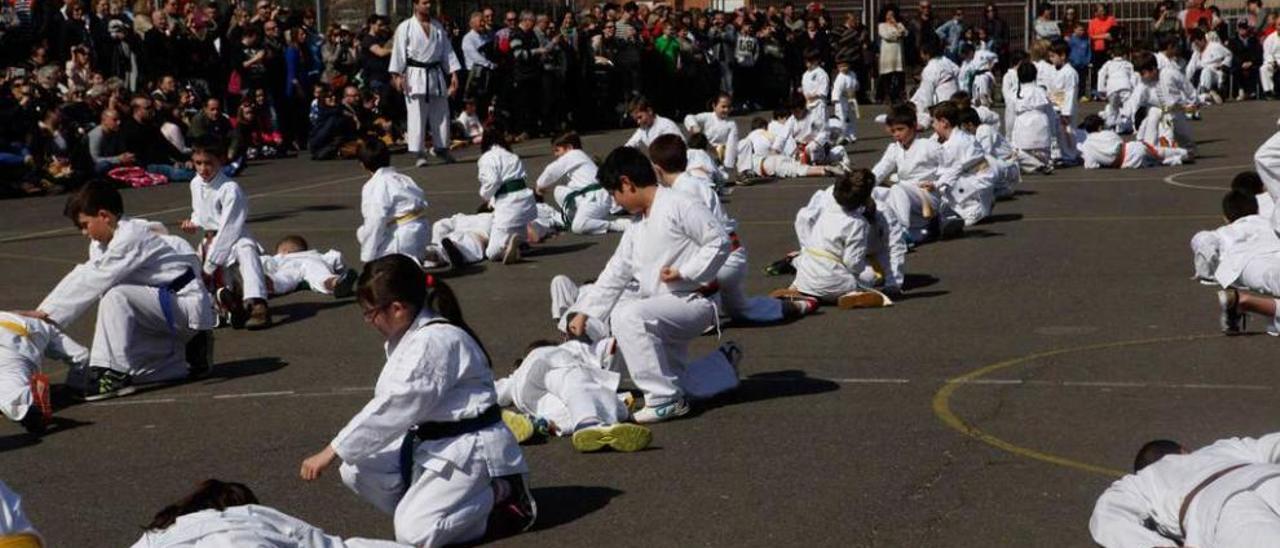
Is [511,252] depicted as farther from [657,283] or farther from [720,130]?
[720,130]

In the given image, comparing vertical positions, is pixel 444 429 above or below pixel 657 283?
below

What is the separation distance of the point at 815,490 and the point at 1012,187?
1345 centimetres

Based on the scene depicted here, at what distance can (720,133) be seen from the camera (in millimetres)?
25047

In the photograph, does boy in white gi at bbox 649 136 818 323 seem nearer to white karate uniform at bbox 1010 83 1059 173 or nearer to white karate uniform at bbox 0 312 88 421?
white karate uniform at bbox 0 312 88 421

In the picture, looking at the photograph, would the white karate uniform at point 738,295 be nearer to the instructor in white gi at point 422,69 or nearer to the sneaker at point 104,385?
the sneaker at point 104,385

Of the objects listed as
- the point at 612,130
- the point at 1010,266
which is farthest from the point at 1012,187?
the point at 612,130

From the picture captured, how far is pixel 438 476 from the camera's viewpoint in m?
7.92

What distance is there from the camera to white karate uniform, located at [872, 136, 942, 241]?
56.5 ft

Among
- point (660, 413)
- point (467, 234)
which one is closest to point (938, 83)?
point (467, 234)

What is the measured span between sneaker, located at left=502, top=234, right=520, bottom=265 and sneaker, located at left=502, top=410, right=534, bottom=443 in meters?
7.55

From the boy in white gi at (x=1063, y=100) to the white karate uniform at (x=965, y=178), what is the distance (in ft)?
19.9

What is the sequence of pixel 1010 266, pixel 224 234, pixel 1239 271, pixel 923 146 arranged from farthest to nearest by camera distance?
pixel 923 146, pixel 1010 266, pixel 224 234, pixel 1239 271

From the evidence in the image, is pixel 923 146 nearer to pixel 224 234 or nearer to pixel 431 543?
pixel 224 234

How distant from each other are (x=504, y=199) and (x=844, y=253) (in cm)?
455
